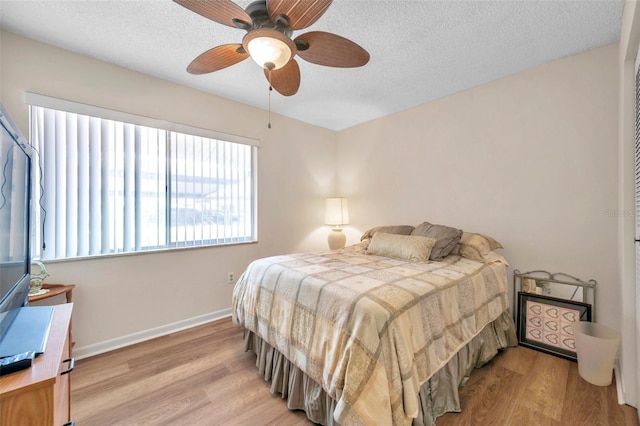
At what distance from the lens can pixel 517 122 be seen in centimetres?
241

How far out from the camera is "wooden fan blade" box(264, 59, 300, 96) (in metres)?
1.69

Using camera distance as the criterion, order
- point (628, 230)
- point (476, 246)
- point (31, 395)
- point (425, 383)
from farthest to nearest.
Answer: point (476, 246), point (628, 230), point (425, 383), point (31, 395)

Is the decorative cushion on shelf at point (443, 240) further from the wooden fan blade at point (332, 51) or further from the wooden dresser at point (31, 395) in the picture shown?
the wooden dresser at point (31, 395)

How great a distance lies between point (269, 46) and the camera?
135cm

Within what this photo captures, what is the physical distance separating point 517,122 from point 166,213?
136 inches

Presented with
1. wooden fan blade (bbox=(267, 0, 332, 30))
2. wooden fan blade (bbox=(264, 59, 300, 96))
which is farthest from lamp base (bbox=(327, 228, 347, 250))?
wooden fan blade (bbox=(267, 0, 332, 30))

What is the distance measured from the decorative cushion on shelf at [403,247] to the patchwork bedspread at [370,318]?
0.14m

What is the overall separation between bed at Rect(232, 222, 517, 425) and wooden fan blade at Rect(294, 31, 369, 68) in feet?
4.42

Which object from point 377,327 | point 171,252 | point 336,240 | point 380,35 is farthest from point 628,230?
point 171,252

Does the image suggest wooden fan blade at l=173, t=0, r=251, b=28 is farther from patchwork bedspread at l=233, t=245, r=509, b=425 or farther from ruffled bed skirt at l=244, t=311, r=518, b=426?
ruffled bed skirt at l=244, t=311, r=518, b=426

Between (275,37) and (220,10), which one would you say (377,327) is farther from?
(220,10)

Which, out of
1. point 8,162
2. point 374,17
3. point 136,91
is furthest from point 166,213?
point 374,17

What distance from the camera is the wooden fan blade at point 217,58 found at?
1.54 meters

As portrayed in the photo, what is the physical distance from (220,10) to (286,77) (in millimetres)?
574
